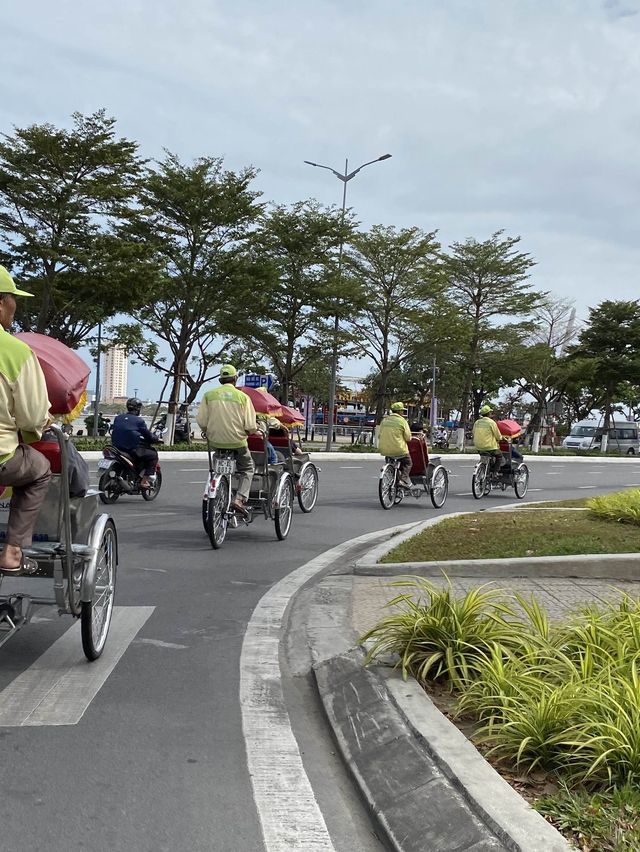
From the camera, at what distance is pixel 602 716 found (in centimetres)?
334

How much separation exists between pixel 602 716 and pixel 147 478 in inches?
416

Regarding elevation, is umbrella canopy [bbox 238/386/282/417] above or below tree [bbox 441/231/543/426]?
below

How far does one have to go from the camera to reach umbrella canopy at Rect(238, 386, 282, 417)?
11312 mm

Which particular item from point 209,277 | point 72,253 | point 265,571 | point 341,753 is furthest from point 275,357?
point 341,753

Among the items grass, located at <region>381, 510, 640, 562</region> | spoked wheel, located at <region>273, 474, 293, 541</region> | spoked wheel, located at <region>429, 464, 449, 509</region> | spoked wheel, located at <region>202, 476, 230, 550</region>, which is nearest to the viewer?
grass, located at <region>381, 510, 640, 562</region>

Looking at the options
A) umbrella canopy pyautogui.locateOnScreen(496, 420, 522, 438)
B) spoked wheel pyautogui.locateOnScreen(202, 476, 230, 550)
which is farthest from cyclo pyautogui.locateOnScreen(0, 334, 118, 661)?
umbrella canopy pyautogui.locateOnScreen(496, 420, 522, 438)

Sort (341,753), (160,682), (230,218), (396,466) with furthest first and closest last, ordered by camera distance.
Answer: (230,218), (396,466), (160,682), (341,753)

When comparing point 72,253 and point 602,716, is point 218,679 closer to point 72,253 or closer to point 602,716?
point 602,716

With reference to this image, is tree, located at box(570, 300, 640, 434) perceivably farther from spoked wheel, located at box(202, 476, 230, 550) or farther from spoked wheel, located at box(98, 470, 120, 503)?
spoked wheel, located at box(202, 476, 230, 550)

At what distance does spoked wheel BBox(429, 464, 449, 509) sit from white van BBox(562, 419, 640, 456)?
39.2m

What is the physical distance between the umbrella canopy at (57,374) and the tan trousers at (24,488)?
39cm

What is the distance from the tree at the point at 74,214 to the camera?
25.1 meters

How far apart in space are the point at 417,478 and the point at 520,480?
3.96m

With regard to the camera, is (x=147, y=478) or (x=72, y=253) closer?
(x=147, y=478)
